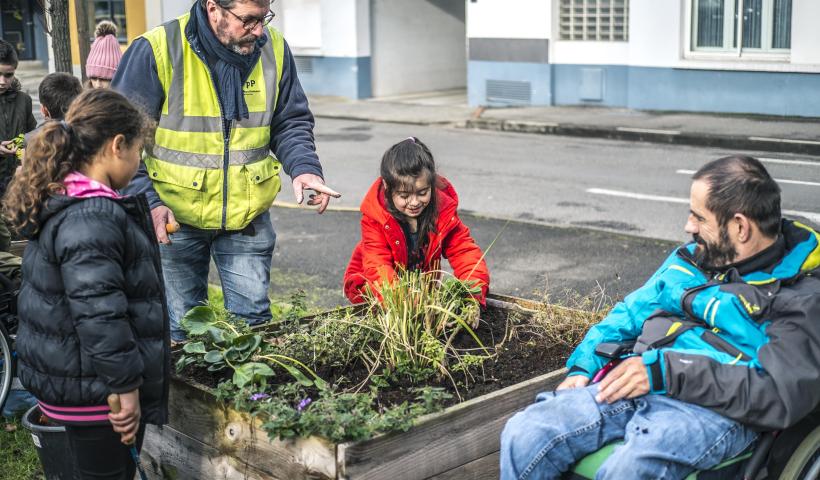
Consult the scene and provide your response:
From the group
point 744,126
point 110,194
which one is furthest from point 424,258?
point 744,126

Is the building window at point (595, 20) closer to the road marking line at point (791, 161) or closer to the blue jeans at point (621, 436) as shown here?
the road marking line at point (791, 161)

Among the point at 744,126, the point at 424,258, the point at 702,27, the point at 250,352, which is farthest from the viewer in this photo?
the point at 702,27

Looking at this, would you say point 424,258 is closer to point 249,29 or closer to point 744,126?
point 249,29

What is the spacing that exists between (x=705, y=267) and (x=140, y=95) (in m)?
2.34

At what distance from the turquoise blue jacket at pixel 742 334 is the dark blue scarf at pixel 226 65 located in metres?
1.83

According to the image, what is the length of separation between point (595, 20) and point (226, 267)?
48.6ft

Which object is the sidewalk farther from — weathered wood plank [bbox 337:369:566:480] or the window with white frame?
weathered wood plank [bbox 337:369:566:480]

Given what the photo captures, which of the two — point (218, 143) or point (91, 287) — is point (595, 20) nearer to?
point (218, 143)

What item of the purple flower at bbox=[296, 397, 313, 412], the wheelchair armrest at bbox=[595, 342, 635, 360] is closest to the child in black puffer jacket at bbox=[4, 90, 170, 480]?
the purple flower at bbox=[296, 397, 313, 412]

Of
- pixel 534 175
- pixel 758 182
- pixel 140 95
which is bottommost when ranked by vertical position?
pixel 534 175

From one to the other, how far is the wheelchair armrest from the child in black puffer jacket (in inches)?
57.7

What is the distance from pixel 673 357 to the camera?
3.38 m

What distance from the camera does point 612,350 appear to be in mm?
3654

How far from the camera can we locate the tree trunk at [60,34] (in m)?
6.58
